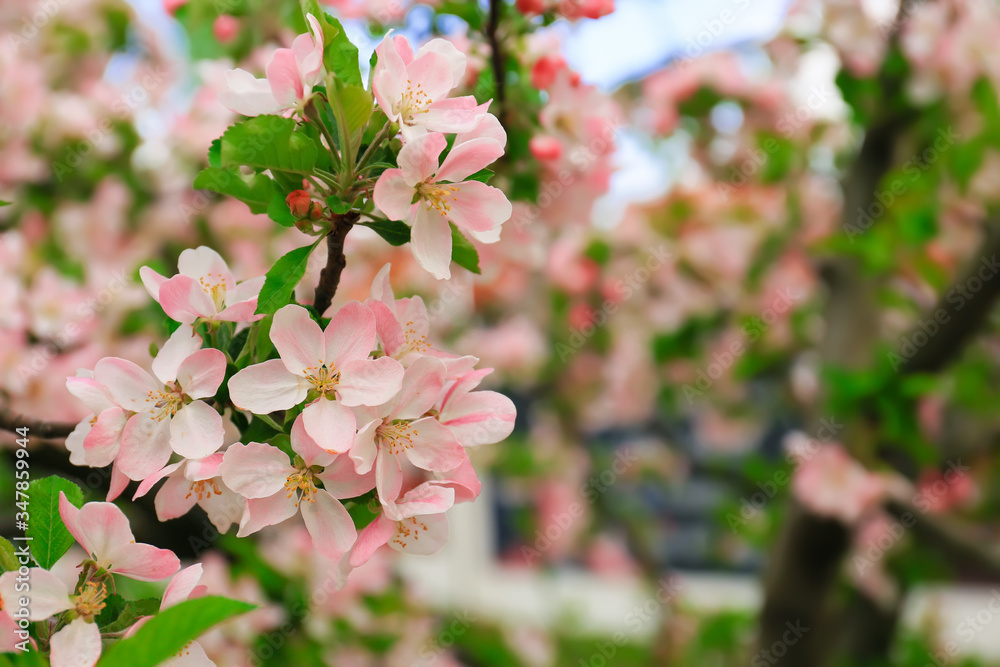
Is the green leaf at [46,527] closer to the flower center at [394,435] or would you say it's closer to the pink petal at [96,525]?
the pink petal at [96,525]

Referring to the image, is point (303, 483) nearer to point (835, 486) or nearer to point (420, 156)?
point (420, 156)

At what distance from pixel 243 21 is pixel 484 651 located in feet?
5.00

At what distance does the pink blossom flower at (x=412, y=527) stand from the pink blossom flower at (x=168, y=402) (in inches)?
4.5

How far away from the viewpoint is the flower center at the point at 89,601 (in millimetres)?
518

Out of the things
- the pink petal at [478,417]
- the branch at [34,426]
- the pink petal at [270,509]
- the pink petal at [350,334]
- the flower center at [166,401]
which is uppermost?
the pink petal at [350,334]

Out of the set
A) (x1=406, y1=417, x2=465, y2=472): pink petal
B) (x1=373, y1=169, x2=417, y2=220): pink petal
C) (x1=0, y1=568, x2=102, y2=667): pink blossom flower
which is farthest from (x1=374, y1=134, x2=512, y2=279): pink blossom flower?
(x1=0, y1=568, x2=102, y2=667): pink blossom flower

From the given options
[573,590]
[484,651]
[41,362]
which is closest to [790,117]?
[484,651]

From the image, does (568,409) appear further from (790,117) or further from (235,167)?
(235,167)

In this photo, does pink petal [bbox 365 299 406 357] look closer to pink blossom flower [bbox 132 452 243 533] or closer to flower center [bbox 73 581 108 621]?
pink blossom flower [bbox 132 452 243 533]

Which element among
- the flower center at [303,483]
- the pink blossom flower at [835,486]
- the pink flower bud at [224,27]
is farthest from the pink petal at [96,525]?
the pink blossom flower at [835,486]

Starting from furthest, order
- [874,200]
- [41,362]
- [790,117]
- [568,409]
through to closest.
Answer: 1. [568,409]
2. [790,117]
3. [874,200]
4. [41,362]

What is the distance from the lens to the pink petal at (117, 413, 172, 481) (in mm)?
524

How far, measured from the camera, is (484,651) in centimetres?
200

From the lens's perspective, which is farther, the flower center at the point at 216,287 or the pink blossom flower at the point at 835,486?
the pink blossom flower at the point at 835,486
